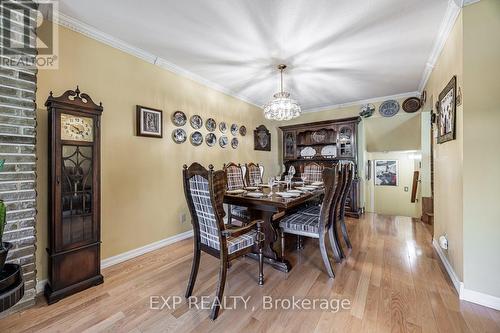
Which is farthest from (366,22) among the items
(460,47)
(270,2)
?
(270,2)

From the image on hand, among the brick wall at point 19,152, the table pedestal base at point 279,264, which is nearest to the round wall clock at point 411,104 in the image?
the table pedestal base at point 279,264

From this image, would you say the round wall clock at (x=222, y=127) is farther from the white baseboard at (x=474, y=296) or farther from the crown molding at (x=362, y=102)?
the white baseboard at (x=474, y=296)

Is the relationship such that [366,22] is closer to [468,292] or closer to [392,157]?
[468,292]

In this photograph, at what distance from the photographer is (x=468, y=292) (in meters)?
1.68

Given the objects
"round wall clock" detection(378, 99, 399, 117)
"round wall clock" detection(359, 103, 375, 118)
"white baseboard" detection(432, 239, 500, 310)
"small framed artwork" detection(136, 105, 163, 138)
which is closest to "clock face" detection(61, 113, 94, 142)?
"small framed artwork" detection(136, 105, 163, 138)

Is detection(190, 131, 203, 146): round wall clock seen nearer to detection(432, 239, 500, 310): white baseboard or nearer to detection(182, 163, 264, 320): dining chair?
detection(182, 163, 264, 320): dining chair

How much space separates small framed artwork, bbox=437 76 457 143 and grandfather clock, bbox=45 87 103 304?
330 cm

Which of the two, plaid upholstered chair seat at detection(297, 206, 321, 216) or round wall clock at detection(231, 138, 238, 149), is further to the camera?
round wall clock at detection(231, 138, 238, 149)

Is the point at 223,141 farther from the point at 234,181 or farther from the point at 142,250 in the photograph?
the point at 142,250

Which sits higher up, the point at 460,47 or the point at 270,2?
the point at 270,2

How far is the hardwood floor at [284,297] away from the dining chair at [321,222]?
301 mm

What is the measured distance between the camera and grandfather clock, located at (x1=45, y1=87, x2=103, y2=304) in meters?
1.75

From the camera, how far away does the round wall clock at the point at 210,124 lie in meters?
3.54

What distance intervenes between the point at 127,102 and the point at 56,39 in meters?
0.77
